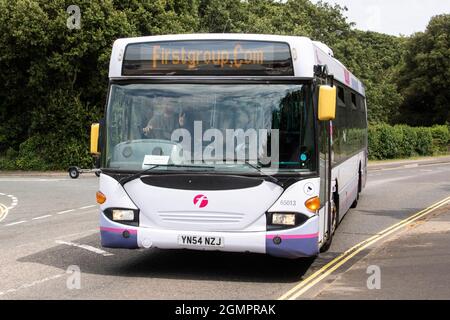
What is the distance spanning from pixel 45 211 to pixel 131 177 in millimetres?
9097

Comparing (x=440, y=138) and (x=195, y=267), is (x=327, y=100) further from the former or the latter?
(x=440, y=138)

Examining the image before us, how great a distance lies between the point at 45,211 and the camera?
16.9m

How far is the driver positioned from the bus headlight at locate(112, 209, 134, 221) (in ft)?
3.17

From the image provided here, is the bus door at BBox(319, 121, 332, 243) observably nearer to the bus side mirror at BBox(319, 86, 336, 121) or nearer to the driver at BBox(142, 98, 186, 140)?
the bus side mirror at BBox(319, 86, 336, 121)

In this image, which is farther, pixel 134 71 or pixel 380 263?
pixel 380 263

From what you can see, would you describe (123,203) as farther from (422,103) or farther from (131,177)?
(422,103)

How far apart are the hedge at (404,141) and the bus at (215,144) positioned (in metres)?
37.6

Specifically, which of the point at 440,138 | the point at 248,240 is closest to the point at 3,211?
the point at 248,240

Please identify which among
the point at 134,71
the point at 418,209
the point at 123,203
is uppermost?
the point at 134,71

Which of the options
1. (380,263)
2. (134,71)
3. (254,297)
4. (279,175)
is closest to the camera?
(254,297)

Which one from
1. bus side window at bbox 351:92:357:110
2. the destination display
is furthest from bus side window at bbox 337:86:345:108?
the destination display

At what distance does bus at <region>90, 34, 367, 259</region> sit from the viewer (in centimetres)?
814

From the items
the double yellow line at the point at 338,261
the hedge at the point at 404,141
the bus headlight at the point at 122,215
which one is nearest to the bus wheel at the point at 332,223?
the double yellow line at the point at 338,261
